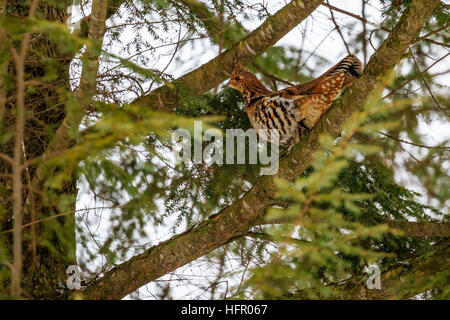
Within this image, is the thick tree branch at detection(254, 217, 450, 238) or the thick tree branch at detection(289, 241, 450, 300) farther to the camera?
the thick tree branch at detection(254, 217, 450, 238)

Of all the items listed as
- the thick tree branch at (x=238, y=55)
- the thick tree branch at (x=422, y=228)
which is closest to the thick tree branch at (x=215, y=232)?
the thick tree branch at (x=422, y=228)

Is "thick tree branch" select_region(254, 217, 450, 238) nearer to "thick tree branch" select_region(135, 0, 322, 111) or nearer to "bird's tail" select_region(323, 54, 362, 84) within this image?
"bird's tail" select_region(323, 54, 362, 84)

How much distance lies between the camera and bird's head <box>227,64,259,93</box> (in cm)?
450

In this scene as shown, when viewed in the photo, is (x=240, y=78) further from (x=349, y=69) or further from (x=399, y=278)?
(x=399, y=278)

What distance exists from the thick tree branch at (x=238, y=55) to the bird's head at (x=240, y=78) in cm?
5

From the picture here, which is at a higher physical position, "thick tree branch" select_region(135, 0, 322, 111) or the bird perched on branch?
"thick tree branch" select_region(135, 0, 322, 111)

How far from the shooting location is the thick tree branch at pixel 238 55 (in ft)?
13.6

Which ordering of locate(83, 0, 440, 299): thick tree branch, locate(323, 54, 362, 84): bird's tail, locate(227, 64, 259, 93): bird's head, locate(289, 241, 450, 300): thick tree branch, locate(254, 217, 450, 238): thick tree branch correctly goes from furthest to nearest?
1. locate(227, 64, 259, 93): bird's head
2. locate(323, 54, 362, 84): bird's tail
3. locate(254, 217, 450, 238): thick tree branch
4. locate(83, 0, 440, 299): thick tree branch
5. locate(289, 241, 450, 300): thick tree branch

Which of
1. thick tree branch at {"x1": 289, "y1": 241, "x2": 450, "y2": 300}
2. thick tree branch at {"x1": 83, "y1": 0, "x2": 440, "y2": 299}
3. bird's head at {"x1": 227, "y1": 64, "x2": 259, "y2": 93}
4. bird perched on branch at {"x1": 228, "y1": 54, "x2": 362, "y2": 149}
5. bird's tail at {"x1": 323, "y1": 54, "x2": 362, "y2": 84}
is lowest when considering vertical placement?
thick tree branch at {"x1": 289, "y1": 241, "x2": 450, "y2": 300}

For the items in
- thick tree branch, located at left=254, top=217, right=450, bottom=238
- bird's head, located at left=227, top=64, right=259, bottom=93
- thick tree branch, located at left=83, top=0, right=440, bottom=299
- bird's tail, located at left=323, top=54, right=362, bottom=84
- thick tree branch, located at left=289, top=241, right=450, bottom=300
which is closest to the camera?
thick tree branch, located at left=289, top=241, right=450, bottom=300

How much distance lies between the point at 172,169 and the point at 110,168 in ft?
5.42

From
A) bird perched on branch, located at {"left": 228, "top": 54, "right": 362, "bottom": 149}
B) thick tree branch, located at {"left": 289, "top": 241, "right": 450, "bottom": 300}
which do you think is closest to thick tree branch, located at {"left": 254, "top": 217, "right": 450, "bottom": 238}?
thick tree branch, located at {"left": 289, "top": 241, "right": 450, "bottom": 300}

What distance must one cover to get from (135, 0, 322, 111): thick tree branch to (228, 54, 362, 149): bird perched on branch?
384mm
